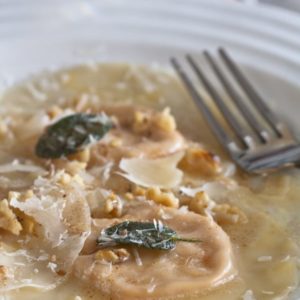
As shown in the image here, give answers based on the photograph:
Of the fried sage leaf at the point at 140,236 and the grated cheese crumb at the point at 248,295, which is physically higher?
the fried sage leaf at the point at 140,236

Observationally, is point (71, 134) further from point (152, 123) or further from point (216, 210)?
point (216, 210)

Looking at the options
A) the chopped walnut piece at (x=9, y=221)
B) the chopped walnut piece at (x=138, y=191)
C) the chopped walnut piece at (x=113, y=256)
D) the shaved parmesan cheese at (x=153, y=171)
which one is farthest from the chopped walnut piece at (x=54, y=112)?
the chopped walnut piece at (x=113, y=256)

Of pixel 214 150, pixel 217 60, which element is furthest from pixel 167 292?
pixel 217 60

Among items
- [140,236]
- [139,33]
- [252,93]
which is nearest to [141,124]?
[252,93]

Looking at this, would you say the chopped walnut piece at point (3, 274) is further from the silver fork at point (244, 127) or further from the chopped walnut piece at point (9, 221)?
the silver fork at point (244, 127)

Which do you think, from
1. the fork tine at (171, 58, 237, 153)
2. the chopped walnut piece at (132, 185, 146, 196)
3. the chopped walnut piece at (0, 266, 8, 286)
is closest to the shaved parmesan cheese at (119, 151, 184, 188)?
the chopped walnut piece at (132, 185, 146, 196)
